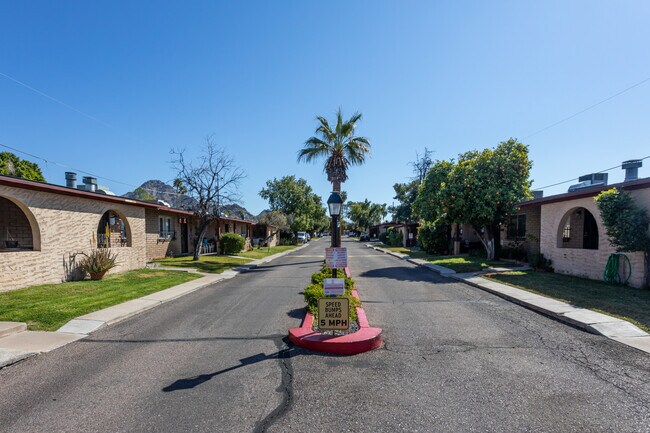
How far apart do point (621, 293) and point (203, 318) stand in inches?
451

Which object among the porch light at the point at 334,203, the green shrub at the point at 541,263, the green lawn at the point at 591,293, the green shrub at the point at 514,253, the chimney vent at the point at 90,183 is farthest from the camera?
the green shrub at the point at 514,253

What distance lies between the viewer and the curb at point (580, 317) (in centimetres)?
597

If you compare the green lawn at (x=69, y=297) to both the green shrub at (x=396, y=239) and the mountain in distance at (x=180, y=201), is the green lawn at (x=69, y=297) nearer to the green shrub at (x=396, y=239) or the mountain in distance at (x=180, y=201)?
the mountain in distance at (x=180, y=201)

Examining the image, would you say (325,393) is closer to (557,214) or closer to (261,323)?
(261,323)

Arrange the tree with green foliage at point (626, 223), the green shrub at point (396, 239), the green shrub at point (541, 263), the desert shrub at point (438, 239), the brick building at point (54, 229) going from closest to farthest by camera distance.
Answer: the brick building at point (54, 229) → the tree with green foliage at point (626, 223) → the green shrub at point (541, 263) → the desert shrub at point (438, 239) → the green shrub at point (396, 239)

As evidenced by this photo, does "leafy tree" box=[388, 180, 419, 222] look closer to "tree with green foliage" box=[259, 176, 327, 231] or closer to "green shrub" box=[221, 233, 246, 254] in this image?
"tree with green foliage" box=[259, 176, 327, 231]

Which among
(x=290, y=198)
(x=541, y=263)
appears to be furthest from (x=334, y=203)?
(x=290, y=198)

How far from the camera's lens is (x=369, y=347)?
5.55 metres

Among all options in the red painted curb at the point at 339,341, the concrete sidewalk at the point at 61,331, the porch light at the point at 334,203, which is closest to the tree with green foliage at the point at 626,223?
the porch light at the point at 334,203

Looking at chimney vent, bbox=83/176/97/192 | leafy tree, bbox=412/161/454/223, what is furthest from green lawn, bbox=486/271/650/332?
chimney vent, bbox=83/176/97/192

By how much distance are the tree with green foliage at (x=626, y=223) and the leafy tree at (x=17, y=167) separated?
35.1 meters

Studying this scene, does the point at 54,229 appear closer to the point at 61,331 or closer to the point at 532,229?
the point at 61,331

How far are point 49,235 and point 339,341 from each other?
10.5 m

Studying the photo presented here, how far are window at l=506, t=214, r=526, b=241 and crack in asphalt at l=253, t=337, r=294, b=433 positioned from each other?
18.2m
